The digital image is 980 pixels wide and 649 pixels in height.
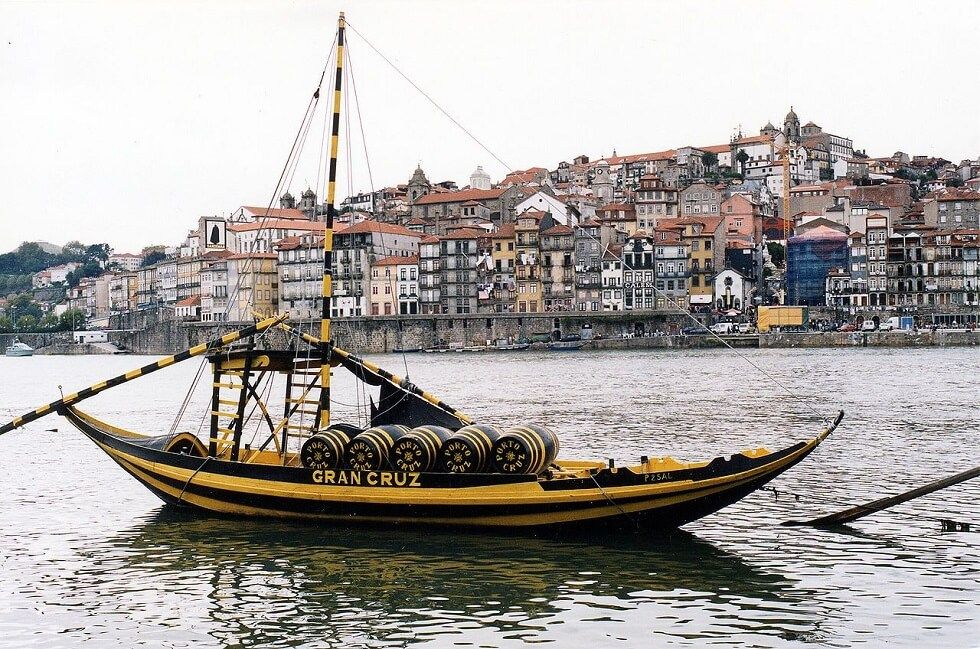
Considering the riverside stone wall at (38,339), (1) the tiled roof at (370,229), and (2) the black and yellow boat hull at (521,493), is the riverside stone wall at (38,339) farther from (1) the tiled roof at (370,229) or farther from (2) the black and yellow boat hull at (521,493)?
(2) the black and yellow boat hull at (521,493)

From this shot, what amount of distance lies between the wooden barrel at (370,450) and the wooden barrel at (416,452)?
0.14 m

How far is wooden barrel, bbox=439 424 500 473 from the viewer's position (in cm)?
2077

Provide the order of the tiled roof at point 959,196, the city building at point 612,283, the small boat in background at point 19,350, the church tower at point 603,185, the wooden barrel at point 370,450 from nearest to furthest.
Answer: the wooden barrel at point 370,450 < the city building at point 612,283 < the tiled roof at point 959,196 < the church tower at point 603,185 < the small boat in background at point 19,350

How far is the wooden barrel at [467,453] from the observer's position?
68.1 ft

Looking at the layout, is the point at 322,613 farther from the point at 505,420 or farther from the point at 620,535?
the point at 505,420

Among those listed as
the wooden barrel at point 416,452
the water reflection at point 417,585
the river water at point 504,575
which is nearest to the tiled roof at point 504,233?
the river water at point 504,575

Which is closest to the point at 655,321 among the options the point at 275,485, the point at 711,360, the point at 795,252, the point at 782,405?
the point at 795,252

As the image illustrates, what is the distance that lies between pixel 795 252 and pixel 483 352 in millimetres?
33987

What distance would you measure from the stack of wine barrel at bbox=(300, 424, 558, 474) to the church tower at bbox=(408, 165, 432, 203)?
167087 mm

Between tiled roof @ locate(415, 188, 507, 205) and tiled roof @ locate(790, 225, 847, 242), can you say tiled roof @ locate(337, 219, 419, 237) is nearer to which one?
tiled roof @ locate(415, 188, 507, 205)

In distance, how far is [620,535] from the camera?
20.9 metres

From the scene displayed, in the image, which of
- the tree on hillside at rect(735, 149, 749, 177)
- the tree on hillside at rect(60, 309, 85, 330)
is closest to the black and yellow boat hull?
the tree on hillside at rect(60, 309, 85, 330)

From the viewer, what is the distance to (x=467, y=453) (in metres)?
20.8

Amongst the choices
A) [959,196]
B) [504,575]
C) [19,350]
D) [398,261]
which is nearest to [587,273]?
[398,261]
